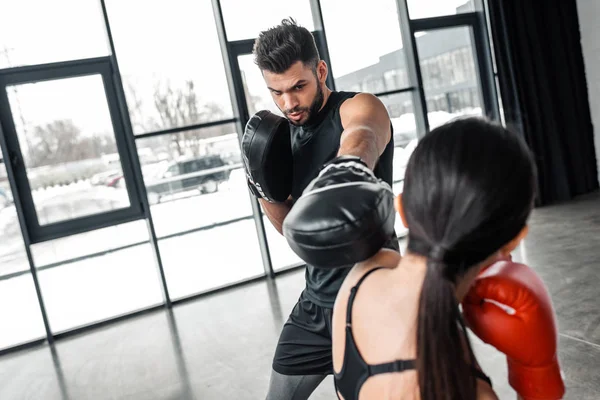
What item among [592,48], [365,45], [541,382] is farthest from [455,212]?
[592,48]

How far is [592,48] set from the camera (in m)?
5.39

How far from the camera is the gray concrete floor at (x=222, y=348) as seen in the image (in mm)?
2404

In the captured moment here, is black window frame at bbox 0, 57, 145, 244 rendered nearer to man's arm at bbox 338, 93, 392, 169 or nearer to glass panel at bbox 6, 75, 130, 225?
glass panel at bbox 6, 75, 130, 225

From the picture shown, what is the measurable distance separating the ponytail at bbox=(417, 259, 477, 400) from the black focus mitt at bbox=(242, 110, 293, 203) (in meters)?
0.79

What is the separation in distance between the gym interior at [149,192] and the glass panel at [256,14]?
0.01m

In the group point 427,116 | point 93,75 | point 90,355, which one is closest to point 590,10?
point 427,116

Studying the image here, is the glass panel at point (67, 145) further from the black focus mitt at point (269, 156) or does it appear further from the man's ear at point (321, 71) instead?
the man's ear at point (321, 71)

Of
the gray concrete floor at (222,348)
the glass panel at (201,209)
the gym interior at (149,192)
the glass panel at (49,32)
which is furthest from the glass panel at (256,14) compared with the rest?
the gray concrete floor at (222,348)

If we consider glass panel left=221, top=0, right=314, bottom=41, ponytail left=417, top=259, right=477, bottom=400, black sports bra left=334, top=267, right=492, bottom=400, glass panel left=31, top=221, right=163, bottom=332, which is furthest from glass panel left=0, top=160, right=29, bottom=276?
ponytail left=417, top=259, right=477, bottom=400

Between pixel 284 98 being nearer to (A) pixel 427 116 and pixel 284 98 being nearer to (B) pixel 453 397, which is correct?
(B) pixel 453 397

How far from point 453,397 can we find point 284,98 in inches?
35.6

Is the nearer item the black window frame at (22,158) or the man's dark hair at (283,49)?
the man's dark hair at (283,49)

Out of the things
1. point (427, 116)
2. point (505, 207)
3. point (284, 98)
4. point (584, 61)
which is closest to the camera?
point (505, 207)

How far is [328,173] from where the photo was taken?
0.83 meters
